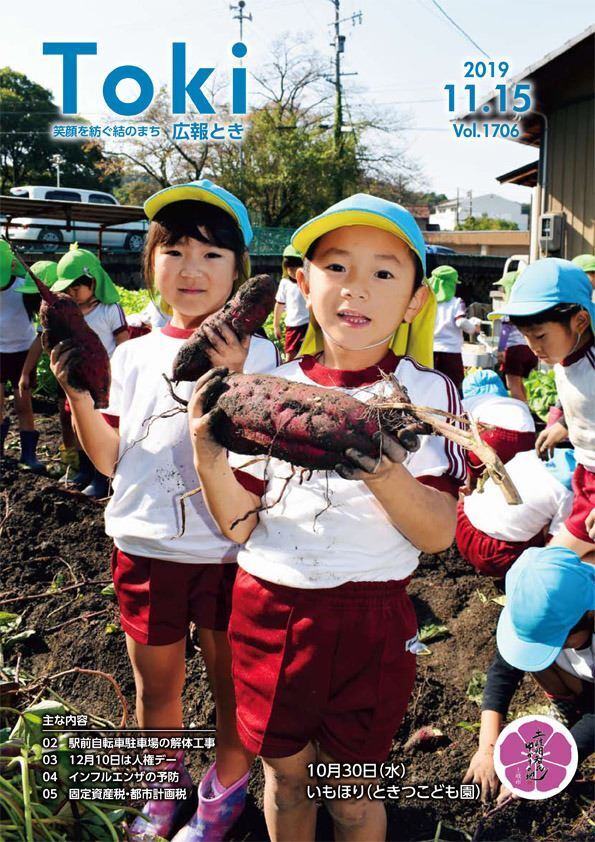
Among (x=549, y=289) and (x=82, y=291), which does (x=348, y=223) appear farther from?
(x=82, y=291)

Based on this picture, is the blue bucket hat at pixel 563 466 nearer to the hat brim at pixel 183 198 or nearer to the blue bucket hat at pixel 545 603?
the blue bucket hat at pixel 545 603

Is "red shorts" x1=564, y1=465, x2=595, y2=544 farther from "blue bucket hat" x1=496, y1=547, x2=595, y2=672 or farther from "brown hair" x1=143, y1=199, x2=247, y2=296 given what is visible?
"brown hair" x1=143, y1=199, x2=247, y2=296

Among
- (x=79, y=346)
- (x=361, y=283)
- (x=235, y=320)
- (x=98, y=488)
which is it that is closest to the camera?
(x=361, y=283)

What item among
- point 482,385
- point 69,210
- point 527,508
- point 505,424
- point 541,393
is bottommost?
point 527,508

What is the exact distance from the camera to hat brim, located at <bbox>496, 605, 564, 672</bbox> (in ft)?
5.70

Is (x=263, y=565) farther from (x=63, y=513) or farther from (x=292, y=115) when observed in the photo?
(x=292, y=115)

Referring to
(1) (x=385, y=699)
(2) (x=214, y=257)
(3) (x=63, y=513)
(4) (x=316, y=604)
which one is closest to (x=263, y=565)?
(4) (x=316, y=604)

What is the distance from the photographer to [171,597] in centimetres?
159

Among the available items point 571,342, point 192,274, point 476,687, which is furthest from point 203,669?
point 571,342

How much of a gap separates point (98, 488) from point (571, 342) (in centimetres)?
286

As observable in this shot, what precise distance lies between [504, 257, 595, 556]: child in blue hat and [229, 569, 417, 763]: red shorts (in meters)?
1.22

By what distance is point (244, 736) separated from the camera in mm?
1347

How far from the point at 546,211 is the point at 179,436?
6.54 metres

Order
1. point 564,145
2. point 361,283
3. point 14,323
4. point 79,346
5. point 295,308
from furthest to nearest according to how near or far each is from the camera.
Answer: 1. point 564,145
2. point 295,308
3. point 14,323
4. point 79,346
5. point 361,283
